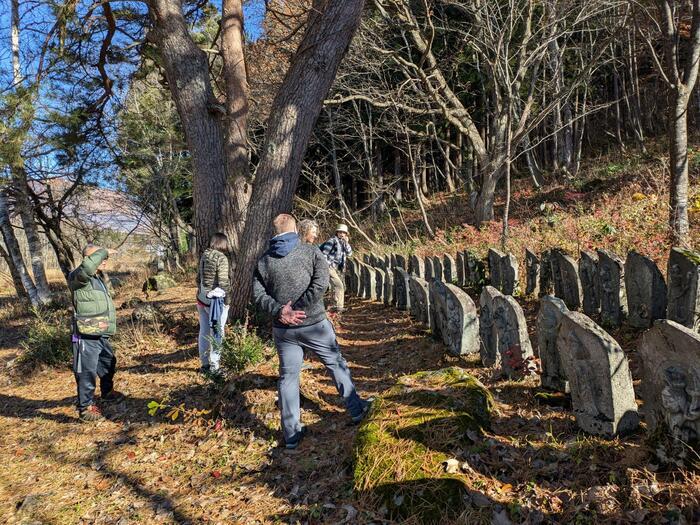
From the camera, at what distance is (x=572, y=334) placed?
2752 mm

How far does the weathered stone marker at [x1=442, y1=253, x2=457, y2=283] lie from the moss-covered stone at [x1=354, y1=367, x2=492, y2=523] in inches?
159

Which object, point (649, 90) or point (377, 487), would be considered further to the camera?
point (649, 90)

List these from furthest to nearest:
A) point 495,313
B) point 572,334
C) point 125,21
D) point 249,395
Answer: point 125,21 → point 249,395 → point 495,313 → point 572,334

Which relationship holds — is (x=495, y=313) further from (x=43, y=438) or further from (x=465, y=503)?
(x=43, y=438)

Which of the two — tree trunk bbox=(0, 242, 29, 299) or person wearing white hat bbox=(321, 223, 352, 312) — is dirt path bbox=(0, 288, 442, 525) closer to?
person wearing white hat bbox=(321, 223, 352, 312)

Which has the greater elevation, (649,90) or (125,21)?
(649,90)

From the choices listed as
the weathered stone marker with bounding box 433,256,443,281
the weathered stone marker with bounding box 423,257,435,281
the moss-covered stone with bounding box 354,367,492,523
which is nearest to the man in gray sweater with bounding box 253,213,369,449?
the moss-covered stone with bounding box 354,367,492,523

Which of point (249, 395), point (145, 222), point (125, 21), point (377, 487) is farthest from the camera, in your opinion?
point (145, 222)

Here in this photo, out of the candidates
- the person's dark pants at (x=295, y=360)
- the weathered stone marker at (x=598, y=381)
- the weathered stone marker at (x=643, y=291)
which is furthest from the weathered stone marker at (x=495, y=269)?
the person's dark pants at (x=295, y=360)

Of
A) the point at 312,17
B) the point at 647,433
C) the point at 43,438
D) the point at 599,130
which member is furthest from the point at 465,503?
the point at 599,130

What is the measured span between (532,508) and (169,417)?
11.5ft

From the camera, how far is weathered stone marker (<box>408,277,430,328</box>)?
5779 mm

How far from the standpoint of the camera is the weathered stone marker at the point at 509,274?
5836 mm

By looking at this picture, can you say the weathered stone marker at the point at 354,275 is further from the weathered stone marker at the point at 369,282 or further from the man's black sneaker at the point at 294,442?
the man's black sneaker at the point at 294,442
